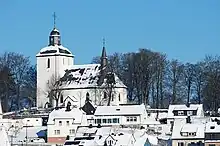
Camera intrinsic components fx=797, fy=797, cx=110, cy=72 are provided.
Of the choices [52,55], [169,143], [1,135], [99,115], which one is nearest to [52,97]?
[52,55]

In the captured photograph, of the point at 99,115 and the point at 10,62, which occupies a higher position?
the point at 10,62

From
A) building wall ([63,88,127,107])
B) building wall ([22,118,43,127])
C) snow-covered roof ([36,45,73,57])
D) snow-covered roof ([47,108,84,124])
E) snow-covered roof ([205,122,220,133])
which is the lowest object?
snow-covered roof ([205,122,220,133])

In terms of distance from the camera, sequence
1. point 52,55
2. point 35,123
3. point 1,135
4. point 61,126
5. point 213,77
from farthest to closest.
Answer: point 52,55, point 213,77, point 35,123, point 61,126, point 1,135

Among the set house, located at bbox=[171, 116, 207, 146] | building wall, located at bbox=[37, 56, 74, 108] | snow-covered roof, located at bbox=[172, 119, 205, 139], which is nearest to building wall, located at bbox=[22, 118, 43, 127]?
building wall, located at bbox=[37, 56, 74, 108]

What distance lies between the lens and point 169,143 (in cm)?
7762

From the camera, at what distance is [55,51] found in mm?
108625

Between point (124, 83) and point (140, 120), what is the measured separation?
18.6 m

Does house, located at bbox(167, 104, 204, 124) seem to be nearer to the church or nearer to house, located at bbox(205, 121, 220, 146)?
the church

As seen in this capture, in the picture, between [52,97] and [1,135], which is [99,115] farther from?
[1,135]

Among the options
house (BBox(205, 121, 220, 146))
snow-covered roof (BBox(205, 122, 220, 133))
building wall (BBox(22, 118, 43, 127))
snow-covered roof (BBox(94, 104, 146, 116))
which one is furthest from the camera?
building wall (BBox(22, 118, 43, 127))

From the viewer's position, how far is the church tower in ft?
353

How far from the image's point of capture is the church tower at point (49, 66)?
353 ft

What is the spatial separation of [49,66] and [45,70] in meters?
0.77

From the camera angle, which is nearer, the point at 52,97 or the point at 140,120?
the point at 140,120
